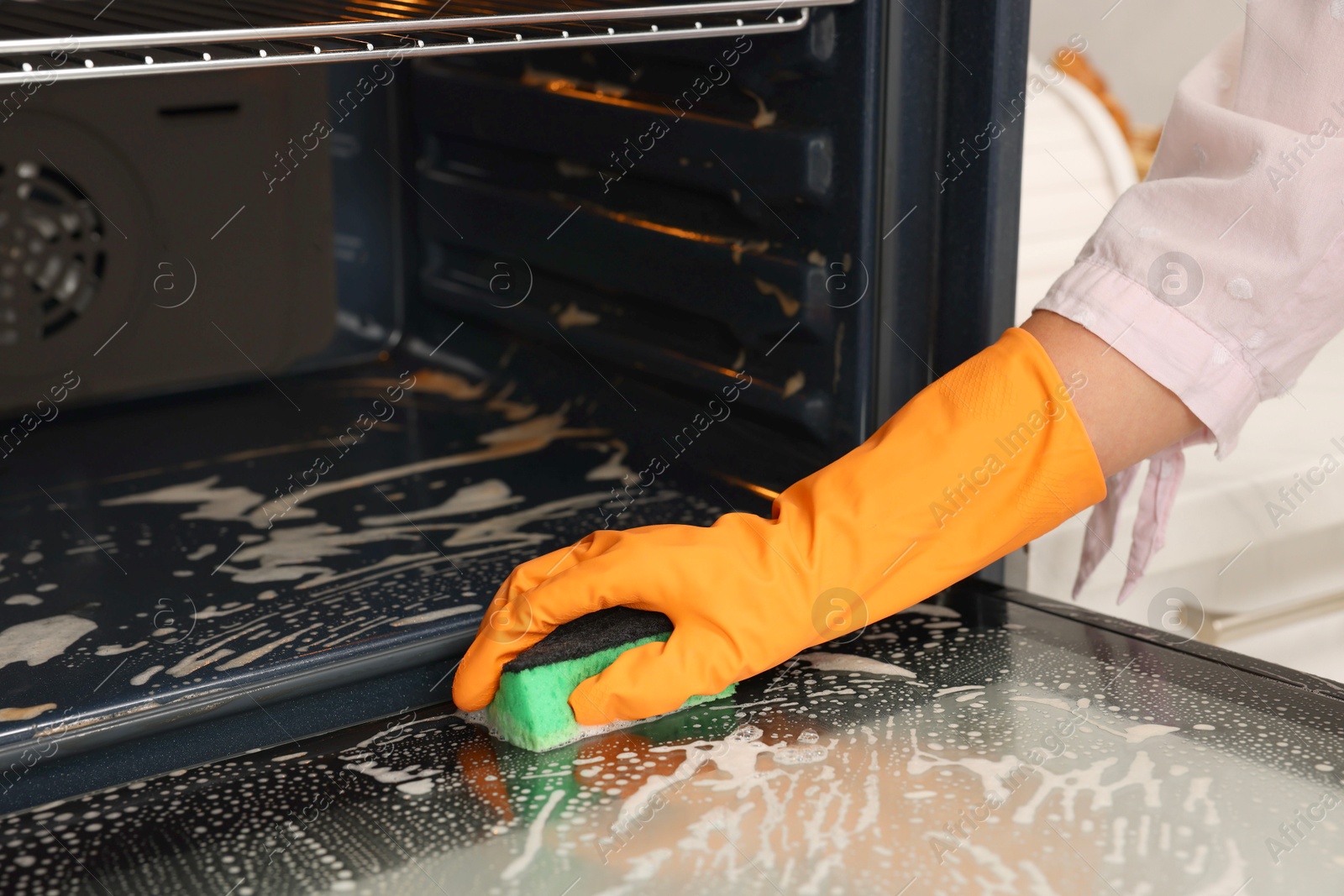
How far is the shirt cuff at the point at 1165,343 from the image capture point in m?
0.97

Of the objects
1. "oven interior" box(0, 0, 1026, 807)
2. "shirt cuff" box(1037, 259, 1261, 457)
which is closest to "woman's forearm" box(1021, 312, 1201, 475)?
"shirt cuff" box(1037, 259, 1261, 457)

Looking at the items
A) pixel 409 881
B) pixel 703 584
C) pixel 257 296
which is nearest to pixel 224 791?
pixel 409 881

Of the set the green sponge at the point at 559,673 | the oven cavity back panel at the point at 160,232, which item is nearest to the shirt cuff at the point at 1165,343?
the green sponge at the point at 559,673

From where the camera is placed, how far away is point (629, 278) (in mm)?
1525

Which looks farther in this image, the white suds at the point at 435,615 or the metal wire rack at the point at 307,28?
the white suds at the point at 435,615

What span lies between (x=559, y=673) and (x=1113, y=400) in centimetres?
49

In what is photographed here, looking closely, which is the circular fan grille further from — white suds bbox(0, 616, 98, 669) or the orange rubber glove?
the orange rubber glove

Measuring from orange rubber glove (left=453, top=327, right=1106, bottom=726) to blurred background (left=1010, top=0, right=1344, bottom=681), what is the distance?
275mm

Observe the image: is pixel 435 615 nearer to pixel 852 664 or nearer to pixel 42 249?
pixel 852 664

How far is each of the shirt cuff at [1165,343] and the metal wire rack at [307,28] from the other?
34cm

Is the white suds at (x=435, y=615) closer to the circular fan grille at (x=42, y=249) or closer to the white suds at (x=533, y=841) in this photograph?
the white suds at (x=533, y=841)

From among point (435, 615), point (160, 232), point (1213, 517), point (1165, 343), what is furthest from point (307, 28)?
point (1213, 517)

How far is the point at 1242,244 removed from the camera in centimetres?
97

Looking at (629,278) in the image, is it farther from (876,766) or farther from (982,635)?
(876,766)
